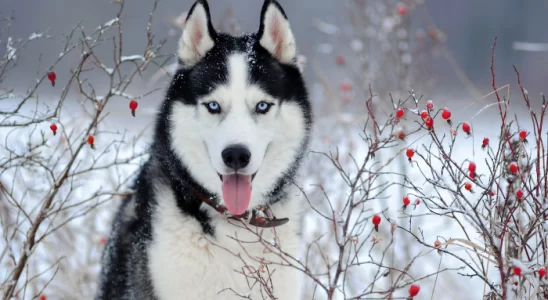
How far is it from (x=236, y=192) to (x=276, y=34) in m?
0.87

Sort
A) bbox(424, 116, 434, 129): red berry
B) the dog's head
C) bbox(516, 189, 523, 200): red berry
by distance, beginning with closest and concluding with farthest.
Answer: bbox(516, 189, 523, 200): red berry < bbox(424, 116, 434, 129): red berry < the dog's head

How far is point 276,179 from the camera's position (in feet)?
9.15

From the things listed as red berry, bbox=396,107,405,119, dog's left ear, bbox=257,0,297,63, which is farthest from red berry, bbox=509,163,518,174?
dog's left ear, bbox=257,0,297,63

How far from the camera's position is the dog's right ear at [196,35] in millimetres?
2682

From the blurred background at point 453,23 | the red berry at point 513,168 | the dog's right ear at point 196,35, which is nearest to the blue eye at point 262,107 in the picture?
the dog's right ear at point 196,35

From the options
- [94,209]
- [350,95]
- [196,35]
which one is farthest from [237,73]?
[350,95]

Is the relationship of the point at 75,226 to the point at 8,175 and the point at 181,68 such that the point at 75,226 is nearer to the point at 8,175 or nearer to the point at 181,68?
the point at 8,175

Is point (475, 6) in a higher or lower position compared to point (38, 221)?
higher

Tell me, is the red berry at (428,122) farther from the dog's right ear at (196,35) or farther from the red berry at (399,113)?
the dog's right ear at (196,35)

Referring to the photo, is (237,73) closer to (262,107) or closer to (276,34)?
(262,107)

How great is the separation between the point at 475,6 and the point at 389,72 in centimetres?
2514

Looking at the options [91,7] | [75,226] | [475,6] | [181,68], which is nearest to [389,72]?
[75,226]

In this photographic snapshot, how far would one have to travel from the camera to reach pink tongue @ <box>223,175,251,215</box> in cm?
247

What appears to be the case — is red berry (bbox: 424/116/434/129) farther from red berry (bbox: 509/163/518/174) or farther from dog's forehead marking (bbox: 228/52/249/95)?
dog's forehead marking (bbox: 228/52/249/95)
